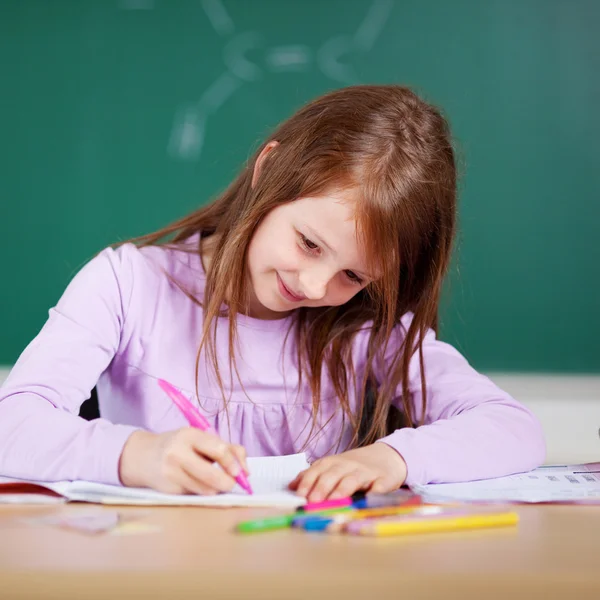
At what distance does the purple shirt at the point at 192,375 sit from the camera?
905 millimetres

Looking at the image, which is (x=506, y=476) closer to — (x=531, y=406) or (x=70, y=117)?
(x=531, y=406)

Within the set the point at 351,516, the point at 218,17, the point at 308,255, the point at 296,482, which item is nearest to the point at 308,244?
the point at 308,255

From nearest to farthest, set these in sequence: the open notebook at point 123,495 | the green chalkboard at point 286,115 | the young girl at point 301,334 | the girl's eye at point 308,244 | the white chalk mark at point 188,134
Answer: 1. the open notebook at point 123,495
2. the young girl at point 301,334
3. the girl's eye at point 308,244
4. the green chalkboard at point 286,115
5. the white chalk mark at point 188,134

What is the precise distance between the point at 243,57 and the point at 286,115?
181mm

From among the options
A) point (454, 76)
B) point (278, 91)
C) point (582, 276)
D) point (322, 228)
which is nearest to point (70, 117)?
point (278, 91)

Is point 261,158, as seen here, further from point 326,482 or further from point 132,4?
point 132,4

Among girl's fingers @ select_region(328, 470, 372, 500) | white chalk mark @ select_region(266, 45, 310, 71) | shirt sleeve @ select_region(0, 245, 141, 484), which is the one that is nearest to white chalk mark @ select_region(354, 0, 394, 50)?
white chalk mark @ select_region(266, 45, 310, 71)

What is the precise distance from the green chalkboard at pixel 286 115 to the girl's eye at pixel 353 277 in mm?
1093

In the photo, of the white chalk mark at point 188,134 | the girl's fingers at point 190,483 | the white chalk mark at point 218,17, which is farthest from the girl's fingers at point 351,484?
the white chalk mark at point 218,17

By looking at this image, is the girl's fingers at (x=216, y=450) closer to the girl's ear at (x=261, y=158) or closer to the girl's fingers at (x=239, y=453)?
the girl's fingers at (x=239, y=453)

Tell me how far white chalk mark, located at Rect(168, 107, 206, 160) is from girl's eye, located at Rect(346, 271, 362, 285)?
50.7 inches

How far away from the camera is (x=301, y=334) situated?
44.0 inches

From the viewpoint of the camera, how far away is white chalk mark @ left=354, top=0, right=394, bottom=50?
2.12 metres

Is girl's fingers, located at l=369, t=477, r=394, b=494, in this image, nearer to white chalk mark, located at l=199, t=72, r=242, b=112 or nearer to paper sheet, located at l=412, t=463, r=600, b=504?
paper sheet, located at l=412, t=463, r=600, b=504
